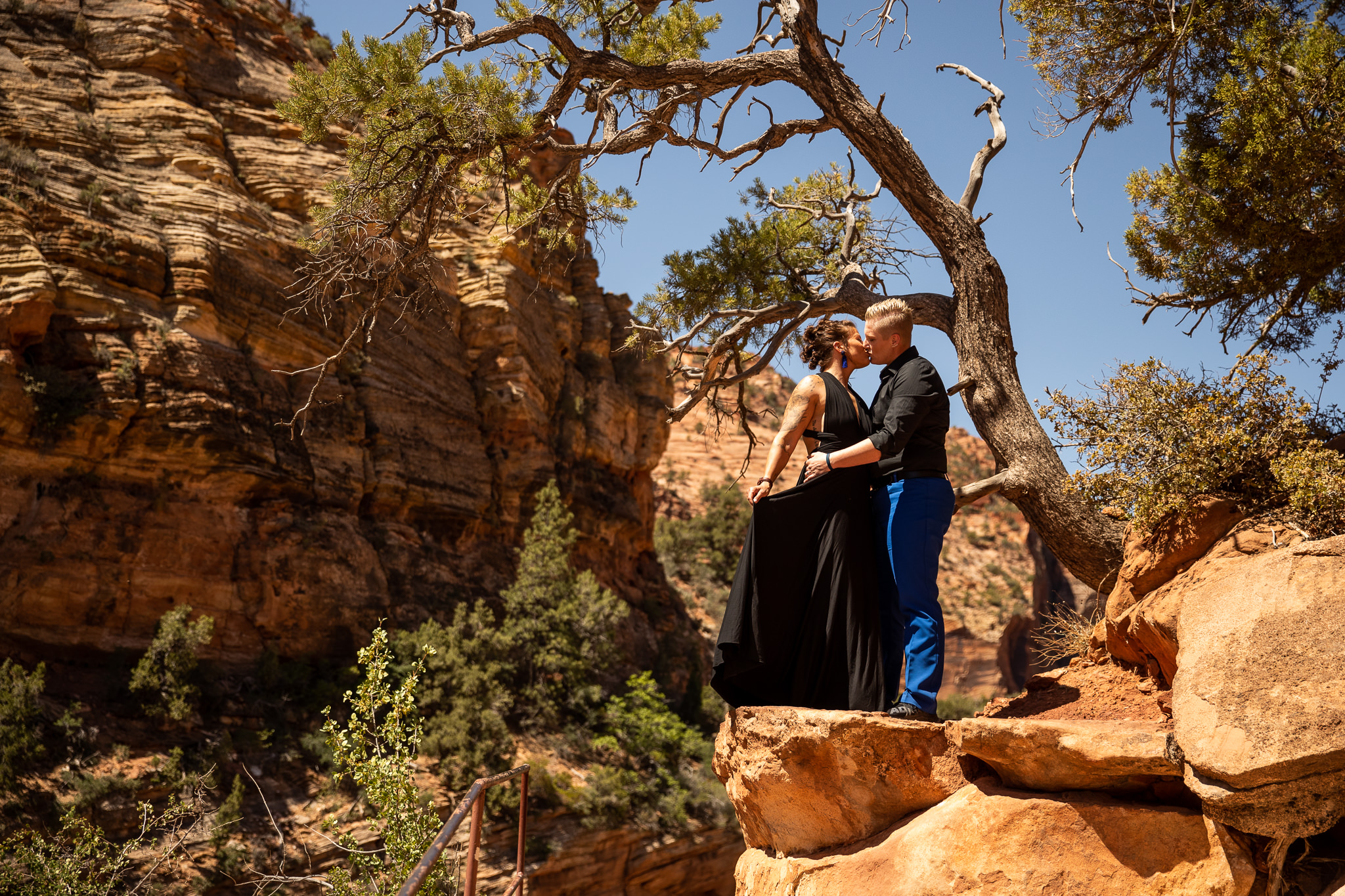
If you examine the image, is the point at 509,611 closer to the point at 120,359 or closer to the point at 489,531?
the point at 489,531

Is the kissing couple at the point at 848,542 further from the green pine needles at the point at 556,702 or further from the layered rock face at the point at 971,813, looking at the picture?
the green pine needles at the point at 556,702

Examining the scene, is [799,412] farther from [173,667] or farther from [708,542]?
[708,542]

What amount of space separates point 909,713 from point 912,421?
1.27 meters

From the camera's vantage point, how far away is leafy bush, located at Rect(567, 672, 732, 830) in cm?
1912

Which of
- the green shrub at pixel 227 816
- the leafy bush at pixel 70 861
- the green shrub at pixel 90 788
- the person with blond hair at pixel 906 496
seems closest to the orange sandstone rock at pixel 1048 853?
the person with blond hair at pixel 906 496

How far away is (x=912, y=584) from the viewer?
12.5 ft

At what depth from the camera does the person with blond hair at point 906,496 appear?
3.72 meters

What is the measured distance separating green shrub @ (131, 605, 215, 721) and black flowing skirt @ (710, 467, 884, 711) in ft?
47.0

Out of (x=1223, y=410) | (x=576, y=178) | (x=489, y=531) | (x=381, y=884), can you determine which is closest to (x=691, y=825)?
(x=489, y=531)

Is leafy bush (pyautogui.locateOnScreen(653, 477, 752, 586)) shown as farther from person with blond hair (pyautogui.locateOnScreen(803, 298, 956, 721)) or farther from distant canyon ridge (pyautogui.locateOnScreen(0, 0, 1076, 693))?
person with blond hair (pyautogui.locateOnScreen(803, 298, 956, 721))

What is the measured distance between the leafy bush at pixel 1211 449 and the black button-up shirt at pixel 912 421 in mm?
1075

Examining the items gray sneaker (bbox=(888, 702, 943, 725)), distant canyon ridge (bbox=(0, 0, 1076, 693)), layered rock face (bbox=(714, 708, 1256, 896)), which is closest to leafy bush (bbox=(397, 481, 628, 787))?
distant canyon ridge (bbox=(0, 0, 1076, 693))

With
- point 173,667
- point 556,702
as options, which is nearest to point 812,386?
point 173,667

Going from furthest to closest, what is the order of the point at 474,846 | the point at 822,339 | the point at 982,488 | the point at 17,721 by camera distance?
1. the point at 17,721
2. the point at 982,488
3. the point at 822,339
4. the point at 474,846
